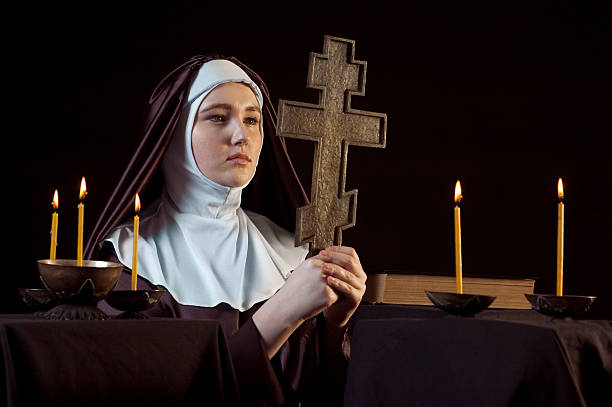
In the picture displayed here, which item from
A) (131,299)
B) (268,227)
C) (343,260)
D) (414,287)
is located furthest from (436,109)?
(131,299)

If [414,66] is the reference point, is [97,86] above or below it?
below

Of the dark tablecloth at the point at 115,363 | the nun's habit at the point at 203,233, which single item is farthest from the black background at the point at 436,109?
the dark tablecloth at the point at 115,363

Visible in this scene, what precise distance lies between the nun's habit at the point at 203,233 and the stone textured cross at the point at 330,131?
1.14ft

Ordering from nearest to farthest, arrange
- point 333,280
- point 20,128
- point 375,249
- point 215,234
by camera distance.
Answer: point 333,280, point 215,234, point 20,128, point 375,249

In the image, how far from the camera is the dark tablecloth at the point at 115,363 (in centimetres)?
122

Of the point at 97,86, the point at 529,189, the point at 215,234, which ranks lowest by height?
the point at 215,234

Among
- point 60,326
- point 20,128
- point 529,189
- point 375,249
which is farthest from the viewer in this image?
point 529,189

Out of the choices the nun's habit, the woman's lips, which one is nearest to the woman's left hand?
the nun's habit

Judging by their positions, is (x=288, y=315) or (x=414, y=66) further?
(x=414, y=66)

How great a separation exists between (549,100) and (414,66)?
66cm

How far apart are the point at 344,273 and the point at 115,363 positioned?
0.79 metres

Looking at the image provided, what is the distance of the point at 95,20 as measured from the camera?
8.38 ft


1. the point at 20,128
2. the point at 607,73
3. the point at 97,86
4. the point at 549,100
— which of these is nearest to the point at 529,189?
the point at 549,100

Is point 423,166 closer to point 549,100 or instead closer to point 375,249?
point 375,249
